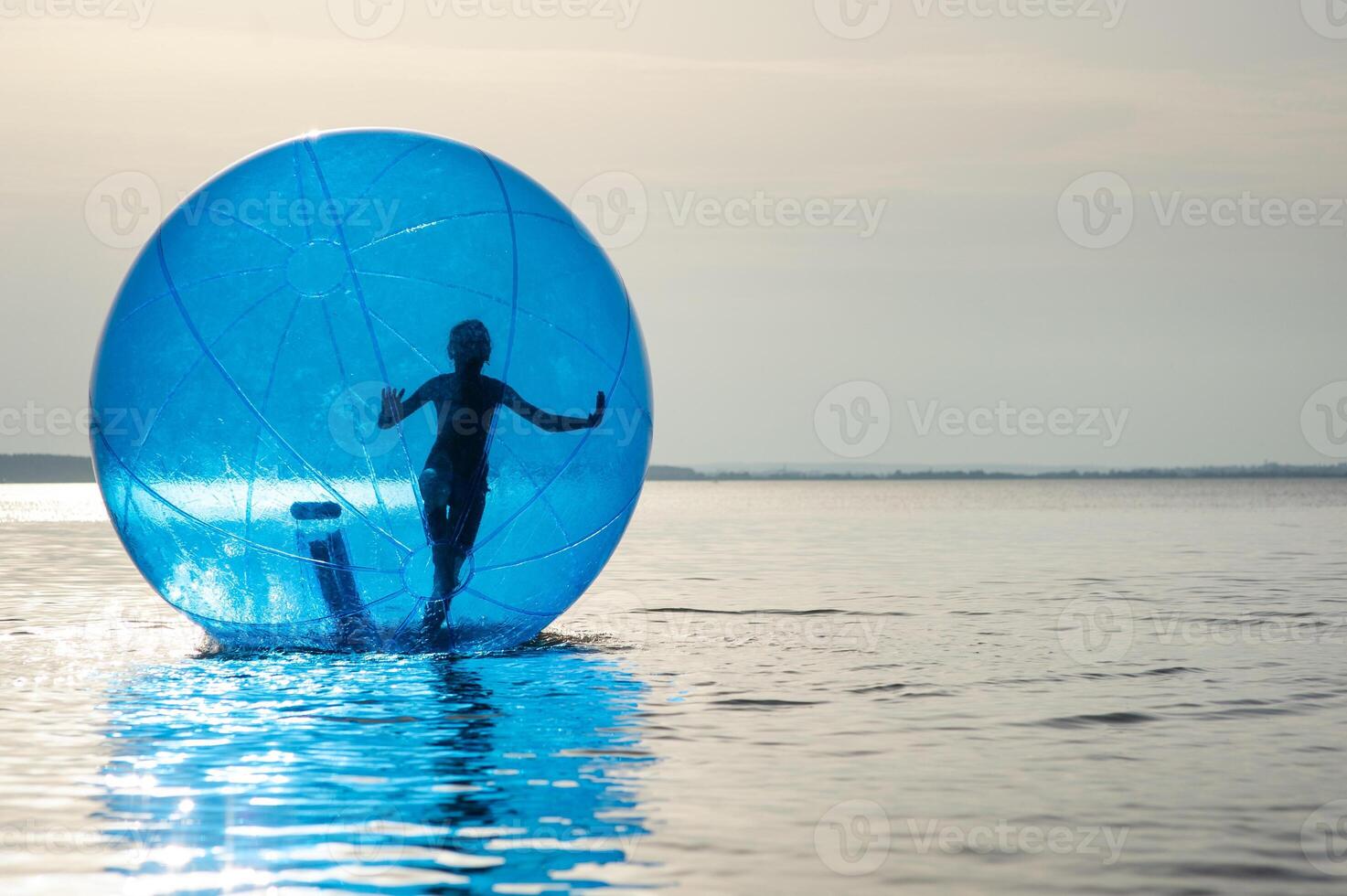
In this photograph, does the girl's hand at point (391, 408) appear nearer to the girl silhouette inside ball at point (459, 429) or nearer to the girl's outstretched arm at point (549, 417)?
the girl silhouette inside ball at point (459, 429)

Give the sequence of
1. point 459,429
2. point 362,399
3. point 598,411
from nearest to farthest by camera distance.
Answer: point 362,399 < point 459,429 < point 598,411

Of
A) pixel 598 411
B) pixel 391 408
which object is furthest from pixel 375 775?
pixel 598 411

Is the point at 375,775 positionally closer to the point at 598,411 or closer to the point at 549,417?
the point at 549,417

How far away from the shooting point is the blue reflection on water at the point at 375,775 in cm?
661

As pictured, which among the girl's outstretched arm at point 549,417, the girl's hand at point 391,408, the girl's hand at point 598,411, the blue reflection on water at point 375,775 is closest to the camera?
the blue reflection on water at point 375,775

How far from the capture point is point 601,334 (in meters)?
12.1

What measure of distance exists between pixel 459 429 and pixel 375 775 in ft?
11.3

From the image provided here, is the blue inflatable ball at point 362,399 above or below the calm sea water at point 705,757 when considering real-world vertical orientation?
above

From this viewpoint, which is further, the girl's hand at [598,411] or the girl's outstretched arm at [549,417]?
the girl's hand at [598,411]

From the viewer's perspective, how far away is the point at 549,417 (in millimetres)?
11586

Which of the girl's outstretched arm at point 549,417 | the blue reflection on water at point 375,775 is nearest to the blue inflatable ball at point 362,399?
the girl's outstretched arm at point 549,417

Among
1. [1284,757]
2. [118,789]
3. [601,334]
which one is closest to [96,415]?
[601,334]

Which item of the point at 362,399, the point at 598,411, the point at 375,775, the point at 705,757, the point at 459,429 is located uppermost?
the point at 598,411

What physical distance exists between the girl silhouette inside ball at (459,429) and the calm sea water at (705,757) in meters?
1.00
